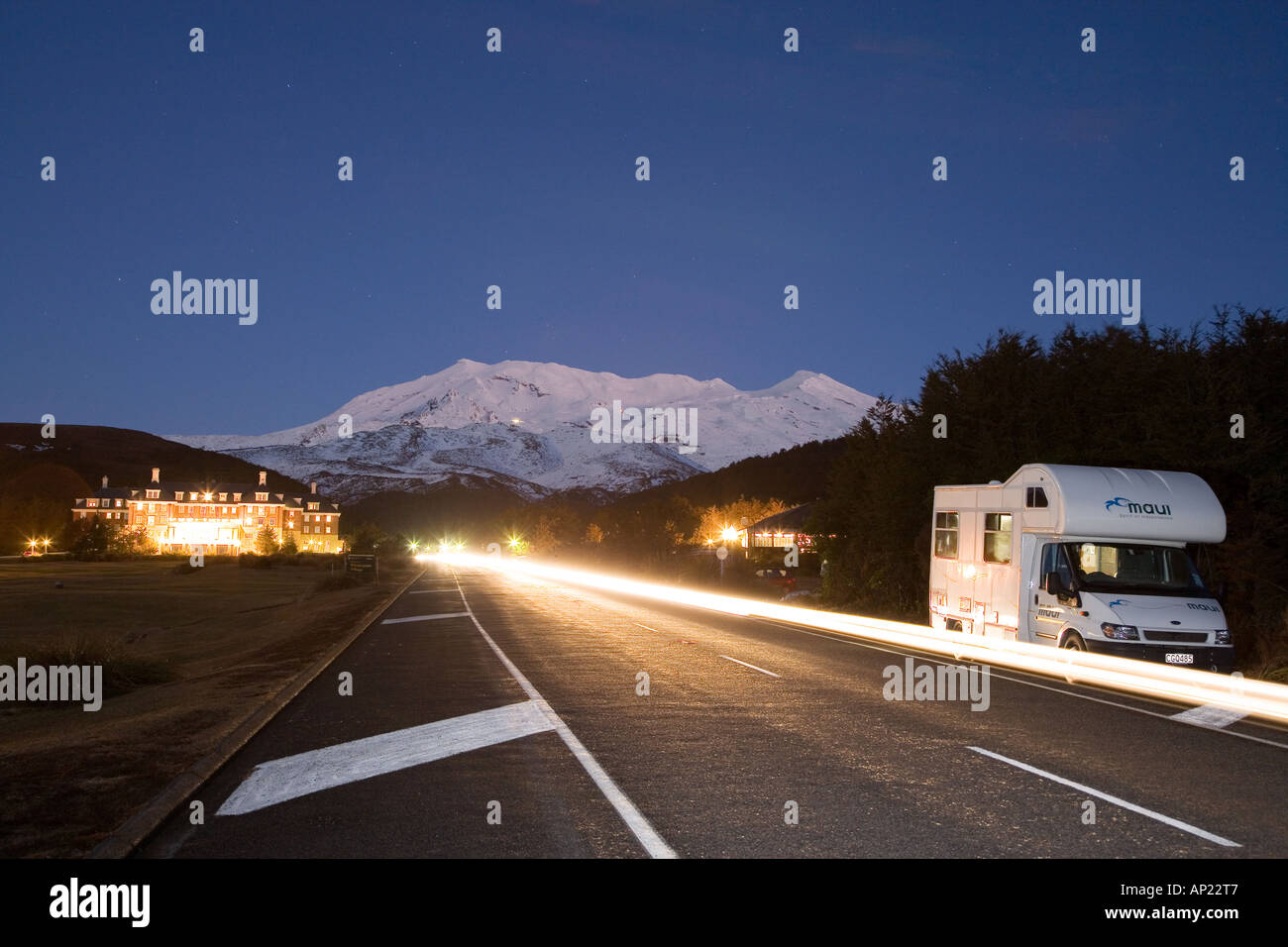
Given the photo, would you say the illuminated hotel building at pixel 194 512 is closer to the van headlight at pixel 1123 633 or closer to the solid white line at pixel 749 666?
the solid white line at pixel 749 666

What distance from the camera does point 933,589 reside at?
20969mm

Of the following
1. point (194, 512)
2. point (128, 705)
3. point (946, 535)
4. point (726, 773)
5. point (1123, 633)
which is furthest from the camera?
point (194, 512)

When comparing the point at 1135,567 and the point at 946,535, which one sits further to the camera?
the point at 946,535

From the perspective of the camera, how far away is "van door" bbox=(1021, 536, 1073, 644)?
52.2 feet

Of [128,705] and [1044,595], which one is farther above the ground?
[1044,595]

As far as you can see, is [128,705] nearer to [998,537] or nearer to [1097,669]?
[1097,669]

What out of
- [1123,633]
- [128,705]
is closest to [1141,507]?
[1123,633]

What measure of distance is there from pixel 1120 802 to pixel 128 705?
1199cm

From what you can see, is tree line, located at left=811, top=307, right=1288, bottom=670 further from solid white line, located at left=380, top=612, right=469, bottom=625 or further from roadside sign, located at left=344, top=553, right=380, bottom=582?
roadside sign, located at left=344, top=553, right=380, bottom=582

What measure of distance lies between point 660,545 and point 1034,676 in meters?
70.2

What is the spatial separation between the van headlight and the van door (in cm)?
107

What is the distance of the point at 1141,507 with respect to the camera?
52.8 ft

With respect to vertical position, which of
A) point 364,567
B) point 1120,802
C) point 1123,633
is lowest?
point 364,567
